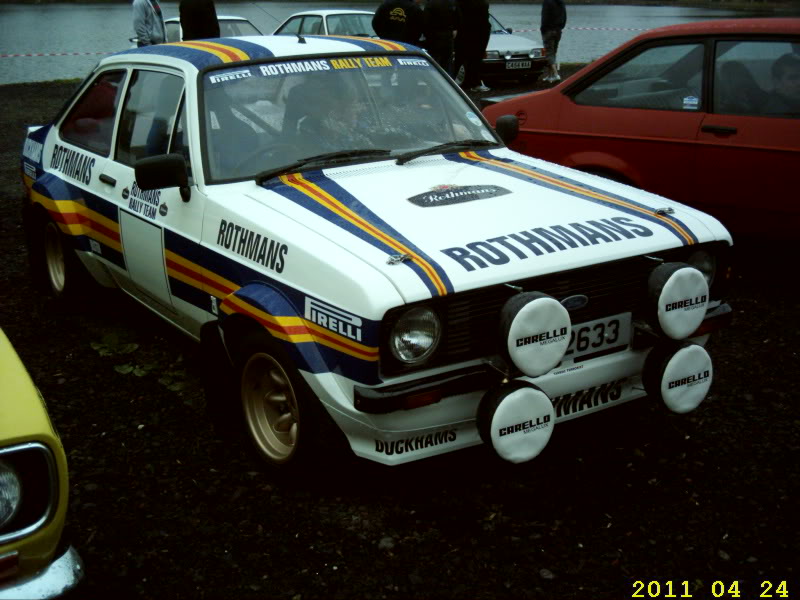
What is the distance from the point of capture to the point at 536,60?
16.2 metres

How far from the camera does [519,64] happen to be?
16109 millimetres

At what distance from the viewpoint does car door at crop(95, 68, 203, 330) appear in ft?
14.1

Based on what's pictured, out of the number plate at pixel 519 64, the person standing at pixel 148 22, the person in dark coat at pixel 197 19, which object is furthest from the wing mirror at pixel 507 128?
the number plate at pixel 519 64

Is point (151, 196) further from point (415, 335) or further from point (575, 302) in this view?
point (575, 302)

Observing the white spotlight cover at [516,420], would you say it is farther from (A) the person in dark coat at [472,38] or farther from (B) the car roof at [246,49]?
(A) the person in dark coat at [472,38]

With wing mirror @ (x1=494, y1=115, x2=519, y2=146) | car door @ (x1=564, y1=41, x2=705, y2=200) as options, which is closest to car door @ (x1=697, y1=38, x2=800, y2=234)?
car door @ (x1=564, y1=41, x2=705, y2=200)

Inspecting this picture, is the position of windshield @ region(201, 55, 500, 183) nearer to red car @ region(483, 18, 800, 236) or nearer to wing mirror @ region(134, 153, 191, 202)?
wing mirror @ region(134, 153, 191, 202)

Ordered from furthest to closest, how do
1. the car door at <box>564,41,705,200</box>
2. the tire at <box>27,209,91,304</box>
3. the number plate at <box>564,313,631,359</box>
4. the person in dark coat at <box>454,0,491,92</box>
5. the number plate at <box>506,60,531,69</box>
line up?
the number plate at <box>506,60,531,69</box>
the person in dark coat at <box>454,0,491,92</box>
the car door at <box>564,41,705,200</box>
the tire at <box>27,209,91,304</box>
the number plate at <box>564,313,631,359</box>

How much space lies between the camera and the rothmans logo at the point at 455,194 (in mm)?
3881

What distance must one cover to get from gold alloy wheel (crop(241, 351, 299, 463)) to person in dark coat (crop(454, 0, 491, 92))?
1079cm

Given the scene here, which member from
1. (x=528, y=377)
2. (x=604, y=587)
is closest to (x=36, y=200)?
(x=528, y=377)

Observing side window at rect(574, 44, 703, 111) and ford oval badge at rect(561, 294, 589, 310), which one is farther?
side window at rect(574, 44, 703, 111)

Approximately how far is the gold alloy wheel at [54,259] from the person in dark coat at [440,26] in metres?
7.58

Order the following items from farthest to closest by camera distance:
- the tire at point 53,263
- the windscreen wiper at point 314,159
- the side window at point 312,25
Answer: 1. the side window at point 312,25
2. the tire at point 53,263
3. the windscreen wiper at point 314,159
